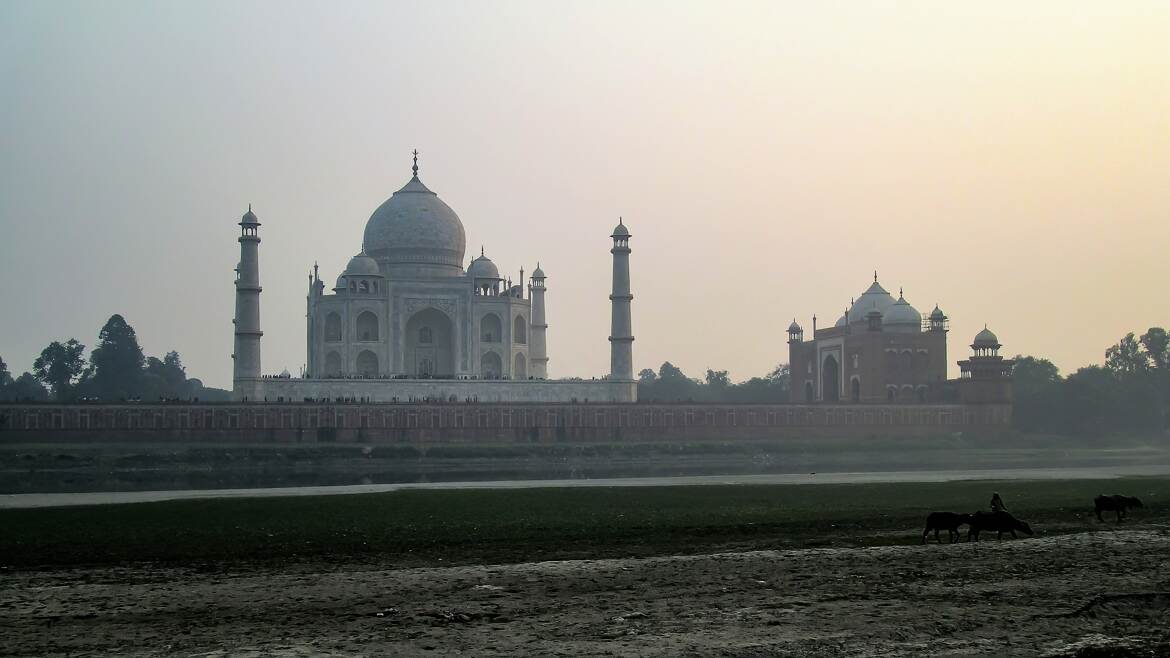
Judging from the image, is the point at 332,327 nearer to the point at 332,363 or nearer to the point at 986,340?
the point at 332,363

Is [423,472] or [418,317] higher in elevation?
[418,317]

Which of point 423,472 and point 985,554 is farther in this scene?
point 423,472

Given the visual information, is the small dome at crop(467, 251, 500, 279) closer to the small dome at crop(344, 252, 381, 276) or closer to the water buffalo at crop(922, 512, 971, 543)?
the small dome at crop(344, 252, 381, 276)

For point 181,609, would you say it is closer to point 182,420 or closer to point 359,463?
point 359,463

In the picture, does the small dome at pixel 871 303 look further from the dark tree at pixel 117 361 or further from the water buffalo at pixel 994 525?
the water buffalo at pixel 994 525

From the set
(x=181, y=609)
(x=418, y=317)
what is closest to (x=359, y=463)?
(x=418, y=317)

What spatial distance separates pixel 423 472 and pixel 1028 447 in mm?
36138

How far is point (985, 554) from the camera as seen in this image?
18203mm

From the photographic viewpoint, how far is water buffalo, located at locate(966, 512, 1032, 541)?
19.6 metres

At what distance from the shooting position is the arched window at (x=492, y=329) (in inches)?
3194

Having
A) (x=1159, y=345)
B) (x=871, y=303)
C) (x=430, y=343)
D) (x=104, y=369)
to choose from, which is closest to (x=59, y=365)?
(x=104, y=369)

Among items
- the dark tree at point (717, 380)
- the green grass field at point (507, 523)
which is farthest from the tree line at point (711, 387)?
the green grass field at point (507, 523)

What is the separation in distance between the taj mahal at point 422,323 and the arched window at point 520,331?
6cm

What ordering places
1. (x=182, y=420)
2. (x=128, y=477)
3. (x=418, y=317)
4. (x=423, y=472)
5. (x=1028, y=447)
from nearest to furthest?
(x=128, y=477)
(x=423, y=472)
(x=182, y=420)
(x=1028, y=447)
(x=418, y=317)
